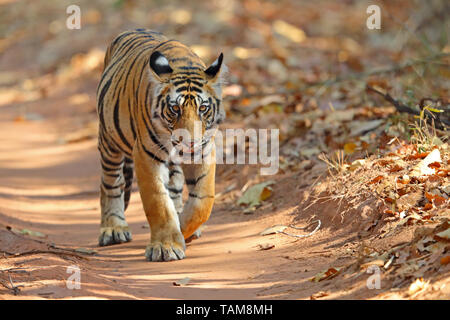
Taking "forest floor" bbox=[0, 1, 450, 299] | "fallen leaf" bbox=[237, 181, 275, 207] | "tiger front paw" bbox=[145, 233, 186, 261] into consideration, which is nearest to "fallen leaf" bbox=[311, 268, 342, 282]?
"forest floor" bbox=[0, 1, 450, 299]

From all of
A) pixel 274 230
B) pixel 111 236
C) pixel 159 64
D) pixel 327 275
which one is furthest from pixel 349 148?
pixel 327 275

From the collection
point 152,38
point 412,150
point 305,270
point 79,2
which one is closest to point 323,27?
point 79,2

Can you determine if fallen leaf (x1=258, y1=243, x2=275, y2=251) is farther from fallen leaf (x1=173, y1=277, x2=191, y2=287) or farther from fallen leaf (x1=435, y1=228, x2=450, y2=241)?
fallen leaf (x1=435, y1=228, x2=450, y2=241)

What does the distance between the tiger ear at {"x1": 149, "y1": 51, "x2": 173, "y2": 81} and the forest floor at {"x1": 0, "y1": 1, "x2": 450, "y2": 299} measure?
5.06 ft

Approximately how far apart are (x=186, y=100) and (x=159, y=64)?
39cm

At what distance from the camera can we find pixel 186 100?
208 inches

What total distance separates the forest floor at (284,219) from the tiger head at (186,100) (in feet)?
3.33

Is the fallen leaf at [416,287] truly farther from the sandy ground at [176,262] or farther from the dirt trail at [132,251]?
the dirt trail at [132,251]

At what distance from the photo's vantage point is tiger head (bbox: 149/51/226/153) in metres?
5.23

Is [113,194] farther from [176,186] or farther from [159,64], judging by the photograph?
[159,64]

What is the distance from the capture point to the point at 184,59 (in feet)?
18.5

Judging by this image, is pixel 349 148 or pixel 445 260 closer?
pixel 445 260

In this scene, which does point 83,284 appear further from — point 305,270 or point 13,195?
point 13,195

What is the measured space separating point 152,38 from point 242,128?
2.32 m
